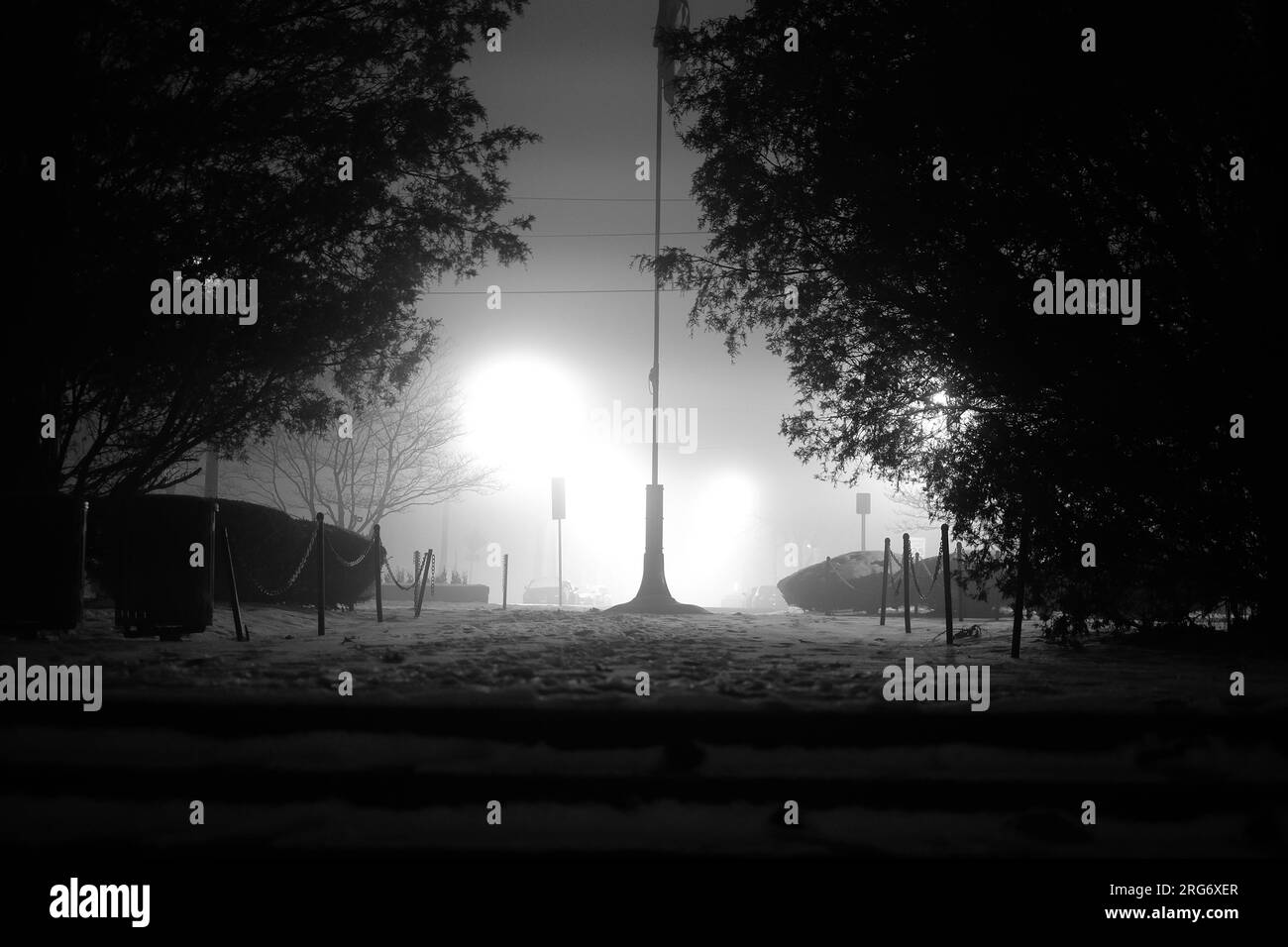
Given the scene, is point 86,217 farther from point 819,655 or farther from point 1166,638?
point 1166,638

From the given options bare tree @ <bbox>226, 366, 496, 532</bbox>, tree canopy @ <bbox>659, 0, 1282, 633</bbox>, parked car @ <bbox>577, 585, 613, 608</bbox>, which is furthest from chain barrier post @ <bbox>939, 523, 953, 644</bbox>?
parked car @ <bbox>577, 585, 613, 608</bbox>

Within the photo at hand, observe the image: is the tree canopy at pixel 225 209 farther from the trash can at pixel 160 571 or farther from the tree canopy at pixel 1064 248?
the tree canopy at pixel 1064 248

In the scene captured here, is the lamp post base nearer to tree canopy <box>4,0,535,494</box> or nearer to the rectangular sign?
the rectangular sign

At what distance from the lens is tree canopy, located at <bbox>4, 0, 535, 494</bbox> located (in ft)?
28.2

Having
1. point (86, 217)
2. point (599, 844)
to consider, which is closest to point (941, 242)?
point (599, 844)

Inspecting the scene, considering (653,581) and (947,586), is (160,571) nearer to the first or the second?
(947,586)

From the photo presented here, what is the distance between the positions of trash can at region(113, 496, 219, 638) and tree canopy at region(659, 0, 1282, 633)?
7311 mm

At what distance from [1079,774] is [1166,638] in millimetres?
5491

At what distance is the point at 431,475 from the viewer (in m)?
31.1

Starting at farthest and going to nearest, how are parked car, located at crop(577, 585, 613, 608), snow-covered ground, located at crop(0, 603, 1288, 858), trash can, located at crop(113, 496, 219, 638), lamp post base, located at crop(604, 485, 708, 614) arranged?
parked car, located at crop(577, 585, 613, 608), lamp post base, located at crop(604, 485, 708, 614), trash can, located at crop(113, 496, 219, 638), snow-covered ground, located at crop(0, 603, 1288, 858)

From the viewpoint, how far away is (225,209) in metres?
9.12

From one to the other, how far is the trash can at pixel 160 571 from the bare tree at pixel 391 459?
2147 centimetres

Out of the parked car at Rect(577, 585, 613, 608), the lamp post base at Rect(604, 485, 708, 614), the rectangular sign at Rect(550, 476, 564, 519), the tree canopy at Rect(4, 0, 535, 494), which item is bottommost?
the parked car at Rect(577, 585, 613, 608)

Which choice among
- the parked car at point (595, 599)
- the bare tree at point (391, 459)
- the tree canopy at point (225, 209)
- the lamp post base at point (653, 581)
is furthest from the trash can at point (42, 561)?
the parked car at point (595, 599)
